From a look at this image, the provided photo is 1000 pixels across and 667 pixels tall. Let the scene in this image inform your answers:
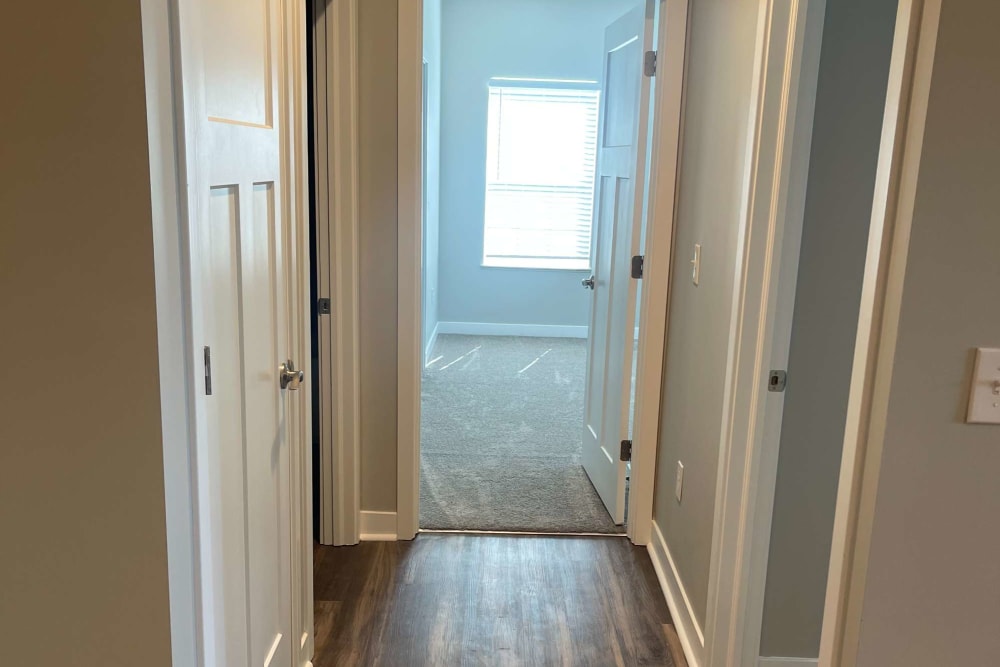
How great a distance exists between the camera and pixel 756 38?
1940 millimetres

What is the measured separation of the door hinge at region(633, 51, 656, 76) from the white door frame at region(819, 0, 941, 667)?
182 centimetres

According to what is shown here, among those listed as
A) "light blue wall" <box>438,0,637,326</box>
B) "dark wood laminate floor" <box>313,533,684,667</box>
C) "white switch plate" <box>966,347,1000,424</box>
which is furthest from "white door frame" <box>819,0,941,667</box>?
"light blue wall" <box>438,0,637,326</box>

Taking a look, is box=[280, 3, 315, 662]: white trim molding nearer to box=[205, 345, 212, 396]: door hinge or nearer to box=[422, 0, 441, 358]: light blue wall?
box=[205, 345, 212, 396]: door hinge

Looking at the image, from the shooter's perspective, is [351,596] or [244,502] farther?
[351,596]

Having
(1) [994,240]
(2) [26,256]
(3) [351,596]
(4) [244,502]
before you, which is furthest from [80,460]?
(3) [351,596]

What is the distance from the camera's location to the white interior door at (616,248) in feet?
9.84

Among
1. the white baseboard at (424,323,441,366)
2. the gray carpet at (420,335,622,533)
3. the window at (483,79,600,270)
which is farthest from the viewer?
the window at (483,79,600,270)

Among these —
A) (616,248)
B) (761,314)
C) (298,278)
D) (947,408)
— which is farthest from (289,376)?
(616,248)

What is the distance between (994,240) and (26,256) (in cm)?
132

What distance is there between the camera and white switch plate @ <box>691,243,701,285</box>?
98.0 inches

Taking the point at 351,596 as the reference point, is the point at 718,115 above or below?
above

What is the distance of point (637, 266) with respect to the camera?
3010 millimetres

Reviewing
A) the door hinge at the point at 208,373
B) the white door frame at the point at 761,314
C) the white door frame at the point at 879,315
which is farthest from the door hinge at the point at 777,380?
the door hinge at the point at 208,373

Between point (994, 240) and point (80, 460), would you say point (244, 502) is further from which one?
point (994, 240)
